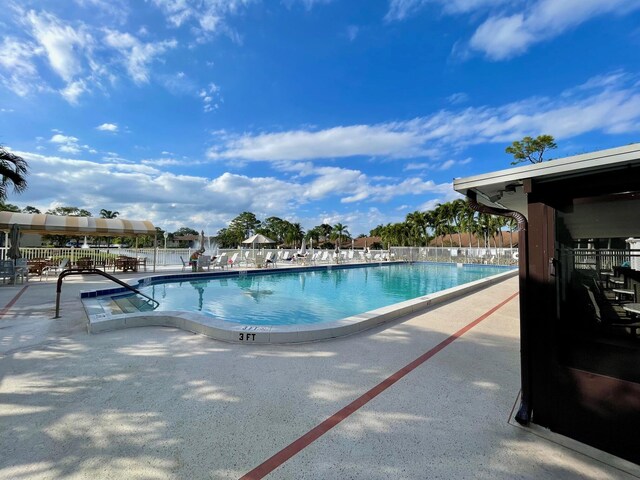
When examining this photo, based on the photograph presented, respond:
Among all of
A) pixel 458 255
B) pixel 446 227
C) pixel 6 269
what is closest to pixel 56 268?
pixel 6 269

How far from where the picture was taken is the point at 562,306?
7.73ft

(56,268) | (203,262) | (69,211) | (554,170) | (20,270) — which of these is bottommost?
(56,268)

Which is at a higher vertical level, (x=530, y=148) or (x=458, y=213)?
(x=530, y=148)

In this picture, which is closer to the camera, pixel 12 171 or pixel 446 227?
pixel 12 171

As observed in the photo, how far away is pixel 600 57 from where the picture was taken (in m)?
12.3

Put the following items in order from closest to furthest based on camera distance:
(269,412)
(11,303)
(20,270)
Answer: (269,412) → (11,303) → (20,270)

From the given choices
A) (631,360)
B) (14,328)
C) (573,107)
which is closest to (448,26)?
(573,107)

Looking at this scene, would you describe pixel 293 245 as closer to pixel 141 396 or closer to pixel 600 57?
pixel 600 57

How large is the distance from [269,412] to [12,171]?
34.9 feet

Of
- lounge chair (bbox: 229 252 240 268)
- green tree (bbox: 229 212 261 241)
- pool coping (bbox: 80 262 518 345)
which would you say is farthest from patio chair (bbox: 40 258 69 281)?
green tree (bbox: 229 212 261 241)

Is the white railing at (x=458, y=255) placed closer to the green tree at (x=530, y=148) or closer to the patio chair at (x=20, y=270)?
the green tree at (x=530, y=148)

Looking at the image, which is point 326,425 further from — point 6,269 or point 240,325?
point 6,269

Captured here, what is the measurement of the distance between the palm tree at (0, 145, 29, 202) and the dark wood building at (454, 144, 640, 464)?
11.4 metres

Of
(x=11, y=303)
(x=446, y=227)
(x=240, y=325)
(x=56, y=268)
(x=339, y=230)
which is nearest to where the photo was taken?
(x=240, y=325)
